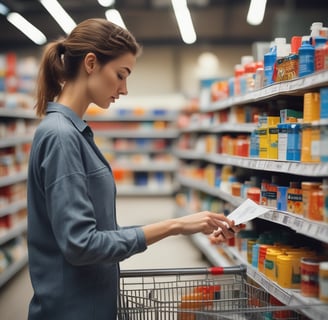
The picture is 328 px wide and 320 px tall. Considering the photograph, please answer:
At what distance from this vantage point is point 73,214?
5.65 feet

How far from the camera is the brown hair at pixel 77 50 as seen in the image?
191 cm

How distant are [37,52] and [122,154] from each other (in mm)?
3917

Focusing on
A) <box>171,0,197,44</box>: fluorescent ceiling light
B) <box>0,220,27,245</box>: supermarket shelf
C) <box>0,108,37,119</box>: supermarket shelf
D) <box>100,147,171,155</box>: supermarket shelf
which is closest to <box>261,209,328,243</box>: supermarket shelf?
<box>0,220,27,245</box>: supermarket shelf

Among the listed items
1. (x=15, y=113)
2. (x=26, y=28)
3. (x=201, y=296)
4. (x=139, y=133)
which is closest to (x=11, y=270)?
(x=15, y=113)

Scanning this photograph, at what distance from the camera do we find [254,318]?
6.64ft

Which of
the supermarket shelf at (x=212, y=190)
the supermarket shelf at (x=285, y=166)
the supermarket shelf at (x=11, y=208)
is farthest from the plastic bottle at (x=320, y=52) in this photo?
the supermarket shelf at (x=11, y=208)

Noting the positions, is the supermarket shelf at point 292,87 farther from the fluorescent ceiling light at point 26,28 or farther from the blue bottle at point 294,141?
the fluorescent ceiling light at point 26,28

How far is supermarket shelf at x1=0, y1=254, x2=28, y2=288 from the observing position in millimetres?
4884

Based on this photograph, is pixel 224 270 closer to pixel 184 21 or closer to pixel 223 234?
pixel 223 234

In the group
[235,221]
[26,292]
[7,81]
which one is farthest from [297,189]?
[7,81]

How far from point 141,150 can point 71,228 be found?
11933mm

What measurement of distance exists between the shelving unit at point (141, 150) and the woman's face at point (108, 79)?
37.2 ft

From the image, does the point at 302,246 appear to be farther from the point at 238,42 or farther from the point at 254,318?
the point at 238,42

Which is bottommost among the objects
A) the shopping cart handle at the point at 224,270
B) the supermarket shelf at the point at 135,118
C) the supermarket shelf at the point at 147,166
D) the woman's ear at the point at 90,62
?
the supermarket shelf at the point at 147,166
